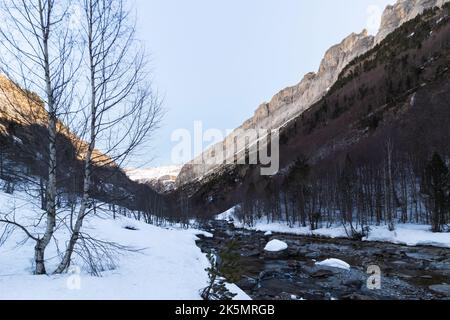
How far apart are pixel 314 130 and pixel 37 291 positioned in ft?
412

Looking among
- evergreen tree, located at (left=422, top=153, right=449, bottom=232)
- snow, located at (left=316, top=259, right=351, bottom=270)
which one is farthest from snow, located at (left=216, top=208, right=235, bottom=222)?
snow, located at (left=316, top=259, right=351, bottom=270)

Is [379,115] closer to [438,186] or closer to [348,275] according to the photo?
[438,186]

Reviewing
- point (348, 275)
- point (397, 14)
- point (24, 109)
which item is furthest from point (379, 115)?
point (397, 14)

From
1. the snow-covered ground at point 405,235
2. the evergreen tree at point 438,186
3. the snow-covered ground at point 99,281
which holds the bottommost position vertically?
the snow-covered ground at point 405,235

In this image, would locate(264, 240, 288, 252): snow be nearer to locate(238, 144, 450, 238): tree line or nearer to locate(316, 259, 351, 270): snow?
locate(316, 259, 351, 270): snow

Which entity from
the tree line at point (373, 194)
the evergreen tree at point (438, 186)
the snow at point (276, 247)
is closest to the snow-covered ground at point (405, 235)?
the tree line at point (373, 194)

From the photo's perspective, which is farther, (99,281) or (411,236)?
(411,236)

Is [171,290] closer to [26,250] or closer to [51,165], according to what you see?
[51,165]

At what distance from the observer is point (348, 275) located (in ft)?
61.6

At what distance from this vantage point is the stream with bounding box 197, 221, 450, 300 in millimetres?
14719

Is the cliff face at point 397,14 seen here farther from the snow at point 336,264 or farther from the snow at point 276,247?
the snow at point 336,264

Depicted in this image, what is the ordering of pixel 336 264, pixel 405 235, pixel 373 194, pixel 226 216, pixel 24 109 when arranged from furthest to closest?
1. pixel 226 216
2. pixel 373 194
3. pixel 405 235
4. pixel 336 264
5. pixel 24 109

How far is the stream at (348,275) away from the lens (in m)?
14.7
